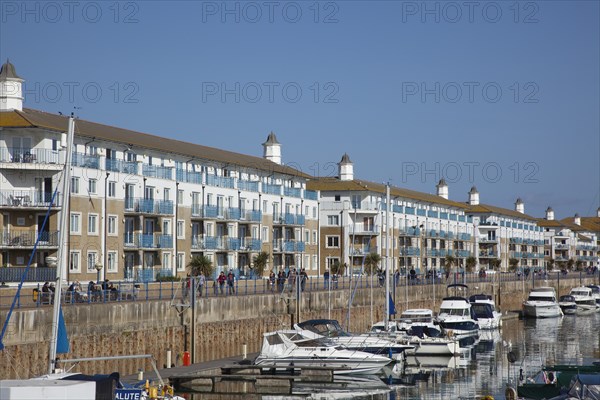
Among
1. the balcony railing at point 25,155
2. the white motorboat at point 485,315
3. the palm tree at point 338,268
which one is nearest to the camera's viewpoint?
the balcony railing at point 25,155

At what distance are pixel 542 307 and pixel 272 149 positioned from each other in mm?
34534

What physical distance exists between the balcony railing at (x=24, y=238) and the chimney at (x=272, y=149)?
52.2 meters

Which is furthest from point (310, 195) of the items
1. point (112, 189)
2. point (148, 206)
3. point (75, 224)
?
point (75, 224)

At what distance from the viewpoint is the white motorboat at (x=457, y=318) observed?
73.9 meters

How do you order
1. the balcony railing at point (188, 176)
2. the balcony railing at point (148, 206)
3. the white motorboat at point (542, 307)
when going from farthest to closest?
the white motorboat at point (542, 307) → the balcony railing at point (188, 176) → the balcony railing at point (148, 206)

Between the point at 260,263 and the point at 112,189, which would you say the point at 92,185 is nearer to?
the point at 112,189

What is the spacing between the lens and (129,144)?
74000mm

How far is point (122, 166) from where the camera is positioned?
73000 millimetres

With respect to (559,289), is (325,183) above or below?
above

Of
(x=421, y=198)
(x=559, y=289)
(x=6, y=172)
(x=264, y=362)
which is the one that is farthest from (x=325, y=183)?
(x=264, y=362)

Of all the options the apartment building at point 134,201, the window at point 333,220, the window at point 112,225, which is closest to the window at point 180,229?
the apartment building at point 134,201

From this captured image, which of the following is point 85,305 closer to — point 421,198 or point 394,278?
point 394,278

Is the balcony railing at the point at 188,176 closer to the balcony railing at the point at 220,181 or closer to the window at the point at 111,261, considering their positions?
the balcony railing at the point at 220,181

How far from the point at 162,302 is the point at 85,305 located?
23.1ft
